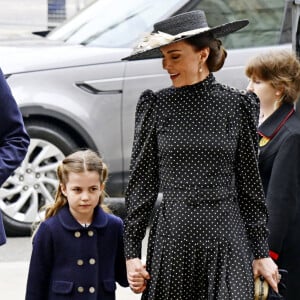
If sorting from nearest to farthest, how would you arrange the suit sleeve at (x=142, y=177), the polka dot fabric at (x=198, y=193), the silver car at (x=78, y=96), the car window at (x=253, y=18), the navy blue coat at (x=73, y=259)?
the polka dot fabric at (x=198, y=193)
the suit sleeve at (x=142, y=177)
the navy blue coat at (x=73, y=259)
the silver car at (x=78, y=96)
the car window at (x=253, y=18)

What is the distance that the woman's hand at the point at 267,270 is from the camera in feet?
13.2

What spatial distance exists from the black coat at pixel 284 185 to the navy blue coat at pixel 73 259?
64 centimetres

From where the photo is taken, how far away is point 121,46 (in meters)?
8.93

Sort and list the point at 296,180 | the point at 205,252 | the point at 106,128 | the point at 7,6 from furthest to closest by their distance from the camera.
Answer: the point at 7,6
the point at 106,128
the point at 296,180
the point at 205,252

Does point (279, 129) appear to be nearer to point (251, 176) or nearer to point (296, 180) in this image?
point (296, 180)

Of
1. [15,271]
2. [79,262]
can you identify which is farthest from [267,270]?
[15,271]

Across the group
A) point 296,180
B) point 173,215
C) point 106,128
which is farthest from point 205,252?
point 106,128

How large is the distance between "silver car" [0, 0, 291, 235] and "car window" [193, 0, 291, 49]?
0.38ft

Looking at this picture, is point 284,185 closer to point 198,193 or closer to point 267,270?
point 267,270

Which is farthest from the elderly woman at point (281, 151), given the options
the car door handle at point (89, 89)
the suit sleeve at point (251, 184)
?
the car door handle at point (89, 89)

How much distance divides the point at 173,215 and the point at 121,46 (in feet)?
16.8

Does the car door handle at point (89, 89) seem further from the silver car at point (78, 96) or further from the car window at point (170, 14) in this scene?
the car window at point (170, 14)

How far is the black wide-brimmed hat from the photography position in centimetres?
397

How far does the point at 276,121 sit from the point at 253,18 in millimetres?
4853
